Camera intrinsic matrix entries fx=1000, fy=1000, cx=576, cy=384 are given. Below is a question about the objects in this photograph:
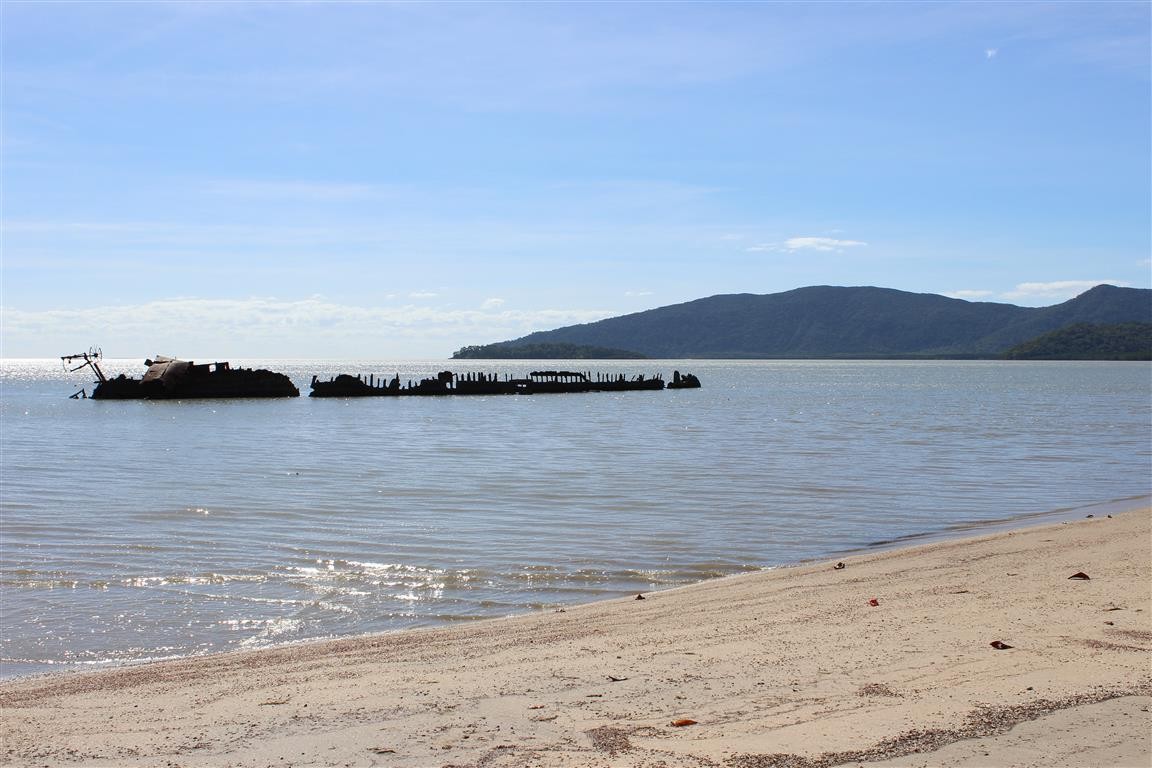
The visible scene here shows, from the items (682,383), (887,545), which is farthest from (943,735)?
(682,383)

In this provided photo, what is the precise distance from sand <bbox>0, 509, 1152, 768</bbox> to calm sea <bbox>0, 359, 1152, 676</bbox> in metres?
1.99

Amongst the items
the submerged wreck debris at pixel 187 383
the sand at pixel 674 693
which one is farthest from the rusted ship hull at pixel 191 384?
the sand at pixel 674 693

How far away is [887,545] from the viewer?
15672 millimetres

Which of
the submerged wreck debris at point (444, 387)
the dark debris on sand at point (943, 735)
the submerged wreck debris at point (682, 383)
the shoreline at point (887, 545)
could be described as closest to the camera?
the dark debris on sand at point (943, 735)

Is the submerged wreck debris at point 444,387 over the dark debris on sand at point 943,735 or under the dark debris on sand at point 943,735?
over

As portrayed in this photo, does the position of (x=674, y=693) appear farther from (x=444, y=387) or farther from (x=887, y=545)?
(x=444, y=387)

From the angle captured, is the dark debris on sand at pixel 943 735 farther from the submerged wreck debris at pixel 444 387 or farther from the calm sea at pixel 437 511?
the submerged wreck debris at pixel 444 387

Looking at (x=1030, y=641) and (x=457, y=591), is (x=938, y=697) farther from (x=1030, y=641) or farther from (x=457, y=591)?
(x=457, y=591)

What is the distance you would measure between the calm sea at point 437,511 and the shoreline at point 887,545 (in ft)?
0.55

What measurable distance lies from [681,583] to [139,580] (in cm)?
697

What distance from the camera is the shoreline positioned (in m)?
9.22

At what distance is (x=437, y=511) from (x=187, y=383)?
58.4 m

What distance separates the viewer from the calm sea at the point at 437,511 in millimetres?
11422

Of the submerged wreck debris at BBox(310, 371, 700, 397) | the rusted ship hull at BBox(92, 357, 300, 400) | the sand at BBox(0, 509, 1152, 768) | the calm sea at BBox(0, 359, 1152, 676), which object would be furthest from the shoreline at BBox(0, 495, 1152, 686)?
the submerged wreck debris at BBox(310, 371, 700, 397)
